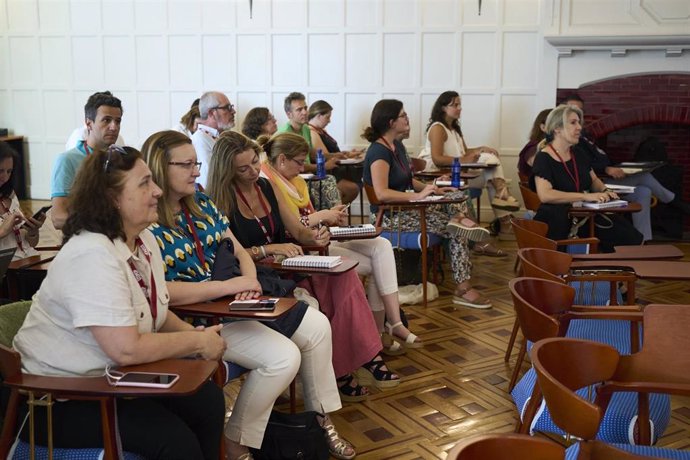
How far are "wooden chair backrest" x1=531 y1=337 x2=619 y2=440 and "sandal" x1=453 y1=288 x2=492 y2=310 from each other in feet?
9.80

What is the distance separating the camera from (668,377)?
7.77ft

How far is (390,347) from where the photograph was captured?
13.9 ft

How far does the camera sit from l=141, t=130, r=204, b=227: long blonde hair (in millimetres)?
2834

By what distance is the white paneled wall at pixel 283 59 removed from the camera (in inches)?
309

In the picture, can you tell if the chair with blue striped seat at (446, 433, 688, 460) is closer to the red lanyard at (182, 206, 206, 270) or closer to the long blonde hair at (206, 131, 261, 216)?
the red lanyard at (182, 206, 206, 270)

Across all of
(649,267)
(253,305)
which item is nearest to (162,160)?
(253,305)

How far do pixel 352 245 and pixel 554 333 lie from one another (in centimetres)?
194

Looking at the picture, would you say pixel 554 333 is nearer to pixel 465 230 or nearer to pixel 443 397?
pixel 443 397

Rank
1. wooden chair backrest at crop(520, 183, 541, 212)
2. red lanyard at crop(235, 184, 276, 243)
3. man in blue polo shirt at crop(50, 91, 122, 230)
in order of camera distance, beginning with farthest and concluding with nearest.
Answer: wooden chair backrest at crop(520, 183, 541, 212), man in blue polo shirt at crop(50, 91, 122, 230), red lanyard at crop(235, 184, 276, 243)

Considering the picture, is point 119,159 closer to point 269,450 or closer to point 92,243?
point 92,243

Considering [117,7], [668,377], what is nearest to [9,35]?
[117,7]

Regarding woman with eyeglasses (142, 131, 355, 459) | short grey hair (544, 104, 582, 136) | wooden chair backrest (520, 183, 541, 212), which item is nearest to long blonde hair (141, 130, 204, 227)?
woman with eyeglasses (142, 131, 355, 459)

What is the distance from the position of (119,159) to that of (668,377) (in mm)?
1810

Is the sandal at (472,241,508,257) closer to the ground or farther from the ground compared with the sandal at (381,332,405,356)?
farther from the ground
